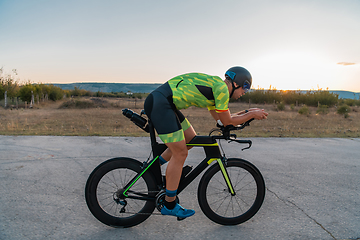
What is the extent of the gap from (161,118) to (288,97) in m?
44.3

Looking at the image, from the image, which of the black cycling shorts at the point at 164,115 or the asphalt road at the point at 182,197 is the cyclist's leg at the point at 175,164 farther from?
the asphalt road at the point at 182,197

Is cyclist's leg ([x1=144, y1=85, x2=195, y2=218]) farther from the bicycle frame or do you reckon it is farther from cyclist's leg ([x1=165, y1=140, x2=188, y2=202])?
the bicycle frame

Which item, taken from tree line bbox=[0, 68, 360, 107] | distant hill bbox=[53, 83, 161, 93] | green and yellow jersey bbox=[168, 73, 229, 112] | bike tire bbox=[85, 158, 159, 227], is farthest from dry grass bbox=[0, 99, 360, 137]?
distant hill bbox=[53, 83, 161, 93]

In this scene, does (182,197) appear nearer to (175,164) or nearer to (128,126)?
(175,164)

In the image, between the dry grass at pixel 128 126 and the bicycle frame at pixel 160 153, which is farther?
the dry grass at pixel 128 126

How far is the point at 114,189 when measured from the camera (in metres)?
2.95

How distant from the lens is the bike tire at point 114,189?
9.18 ft

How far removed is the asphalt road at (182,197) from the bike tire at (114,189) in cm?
13

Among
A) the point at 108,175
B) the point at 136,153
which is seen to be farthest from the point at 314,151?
the point at 108,175

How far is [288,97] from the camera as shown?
43.2 metres

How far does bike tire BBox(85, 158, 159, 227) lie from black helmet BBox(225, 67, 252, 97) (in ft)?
4.25

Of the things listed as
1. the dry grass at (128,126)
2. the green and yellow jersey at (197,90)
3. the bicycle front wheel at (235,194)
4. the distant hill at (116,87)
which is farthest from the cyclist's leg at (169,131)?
the distant hill at (116,87)

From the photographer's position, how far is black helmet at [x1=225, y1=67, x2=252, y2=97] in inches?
110

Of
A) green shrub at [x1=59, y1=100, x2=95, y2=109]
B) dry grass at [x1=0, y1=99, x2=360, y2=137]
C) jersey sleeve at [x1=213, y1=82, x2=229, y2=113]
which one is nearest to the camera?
jersey sleeve at [x1=213, y1=82, x2=229, y2=113]
